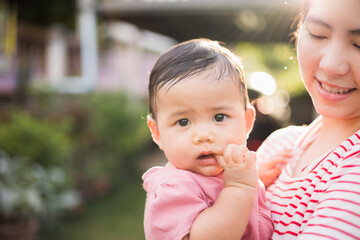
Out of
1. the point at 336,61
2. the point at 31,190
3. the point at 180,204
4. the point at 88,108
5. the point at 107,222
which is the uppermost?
the point at 336,61

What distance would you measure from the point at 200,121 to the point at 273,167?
19.0 inches

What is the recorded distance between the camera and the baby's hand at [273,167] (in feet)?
5.48

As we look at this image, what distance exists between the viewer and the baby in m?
1.26

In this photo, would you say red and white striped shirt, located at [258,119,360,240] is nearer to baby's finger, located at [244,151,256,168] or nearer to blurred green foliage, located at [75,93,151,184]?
baby's finger, located at [244,151,256,168]

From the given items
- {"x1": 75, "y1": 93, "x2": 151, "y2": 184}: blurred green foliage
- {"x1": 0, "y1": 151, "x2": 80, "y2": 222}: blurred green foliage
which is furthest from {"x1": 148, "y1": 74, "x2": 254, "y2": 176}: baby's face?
{"x1": 75, "y1": 93, "x2": 151, "y2": 184}: blurred green foliage

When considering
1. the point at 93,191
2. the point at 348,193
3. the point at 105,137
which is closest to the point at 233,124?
the point at 348,193

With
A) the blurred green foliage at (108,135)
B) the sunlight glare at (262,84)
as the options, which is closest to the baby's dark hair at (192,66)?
the sunlight glare at (262,84)

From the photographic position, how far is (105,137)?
7648 mm

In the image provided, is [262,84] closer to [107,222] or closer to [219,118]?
[107,222]

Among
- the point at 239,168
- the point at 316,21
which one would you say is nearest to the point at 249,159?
the point at 239,168

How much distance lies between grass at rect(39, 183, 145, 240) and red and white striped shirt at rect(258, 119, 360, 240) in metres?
4.25

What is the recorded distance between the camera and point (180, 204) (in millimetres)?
1281

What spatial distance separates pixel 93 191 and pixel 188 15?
3.95m

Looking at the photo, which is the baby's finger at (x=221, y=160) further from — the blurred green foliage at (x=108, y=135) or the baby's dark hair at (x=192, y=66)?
the blurred green foliage at (x=108, y=135)
